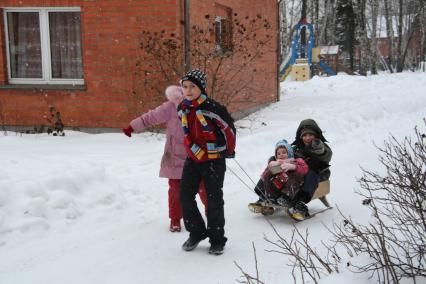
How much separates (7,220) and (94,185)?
1.18 meters

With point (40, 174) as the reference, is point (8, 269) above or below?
below

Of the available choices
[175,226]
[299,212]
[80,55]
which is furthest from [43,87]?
[299,212]

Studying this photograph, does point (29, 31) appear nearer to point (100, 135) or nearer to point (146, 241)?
point (100, 135)

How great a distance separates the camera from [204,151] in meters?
4.28

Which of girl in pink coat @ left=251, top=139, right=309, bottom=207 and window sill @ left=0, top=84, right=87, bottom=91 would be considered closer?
girl in pink coat @ left=251, top=139, right=309, bottom=207

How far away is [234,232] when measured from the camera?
4953 mm

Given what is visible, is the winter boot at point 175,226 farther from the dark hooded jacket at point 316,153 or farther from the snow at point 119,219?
the dark hooded jacket at point 316,153

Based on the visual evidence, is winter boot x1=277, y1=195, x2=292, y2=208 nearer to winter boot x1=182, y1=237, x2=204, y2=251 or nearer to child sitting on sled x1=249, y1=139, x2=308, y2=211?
child sitting on sled x1=249, y1=139, x2=308, y2=211

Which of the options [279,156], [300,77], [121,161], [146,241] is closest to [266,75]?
[121,161]

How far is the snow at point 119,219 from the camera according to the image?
3.99 m

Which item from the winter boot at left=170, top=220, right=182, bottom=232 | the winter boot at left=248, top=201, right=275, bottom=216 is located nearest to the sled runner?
the winter boot at left=248, top=201, right=275, bottom=216

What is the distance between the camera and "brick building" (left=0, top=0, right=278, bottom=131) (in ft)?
32.3

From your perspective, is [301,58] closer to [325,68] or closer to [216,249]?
[325,68]

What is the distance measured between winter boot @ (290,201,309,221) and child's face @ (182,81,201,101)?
66.7 inches
